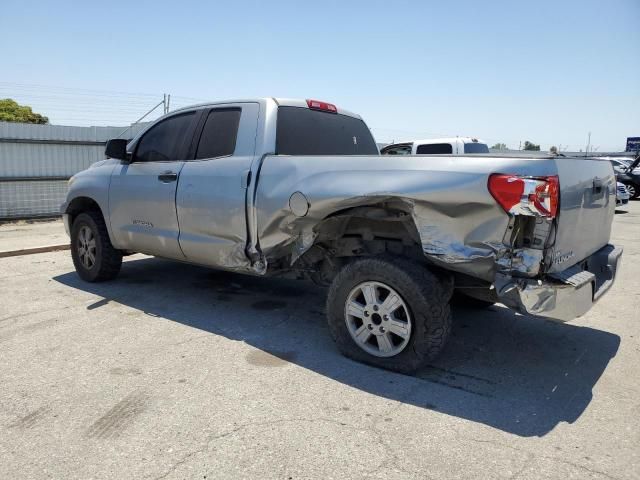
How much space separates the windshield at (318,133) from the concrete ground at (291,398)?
163cm

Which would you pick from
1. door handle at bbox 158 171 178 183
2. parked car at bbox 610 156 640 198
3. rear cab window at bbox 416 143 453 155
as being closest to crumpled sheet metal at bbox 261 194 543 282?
door handle at bbox 158 171 178 183

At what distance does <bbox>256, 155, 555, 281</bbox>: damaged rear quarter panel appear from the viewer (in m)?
3.02

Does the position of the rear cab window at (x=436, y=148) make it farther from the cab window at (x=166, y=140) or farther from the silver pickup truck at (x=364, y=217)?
the cab window at (x=166, y=140)

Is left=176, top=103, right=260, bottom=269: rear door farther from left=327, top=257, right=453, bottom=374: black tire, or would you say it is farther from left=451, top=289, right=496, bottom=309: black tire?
left=451, top=289, right=496, bottom=309: black tire

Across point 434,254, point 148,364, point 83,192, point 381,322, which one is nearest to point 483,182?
point 434,254

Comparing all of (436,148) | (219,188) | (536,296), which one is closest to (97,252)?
(219,188)

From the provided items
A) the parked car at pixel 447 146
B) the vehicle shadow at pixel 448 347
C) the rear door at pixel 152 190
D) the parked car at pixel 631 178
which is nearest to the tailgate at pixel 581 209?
the vehicle shadow at pixel 448 347

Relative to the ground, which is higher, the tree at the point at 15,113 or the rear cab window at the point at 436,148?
the tree at the point at 15,113

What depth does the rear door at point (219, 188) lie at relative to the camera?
434cm

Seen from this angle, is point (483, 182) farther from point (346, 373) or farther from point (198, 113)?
point (198, 113)

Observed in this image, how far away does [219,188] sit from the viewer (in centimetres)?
444

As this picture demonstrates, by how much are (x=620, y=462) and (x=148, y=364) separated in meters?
3.06

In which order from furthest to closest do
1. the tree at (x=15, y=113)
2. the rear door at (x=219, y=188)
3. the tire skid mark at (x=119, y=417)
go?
the tree at (x=15, y=113) < the rear door at (x=219, y=188) < the tire skid mark at (x=119, y=417)

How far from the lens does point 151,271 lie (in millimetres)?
6754
